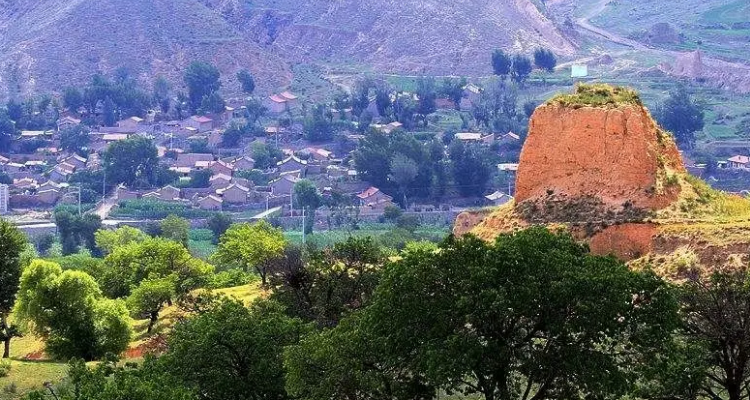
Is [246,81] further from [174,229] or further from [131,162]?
[174,229]

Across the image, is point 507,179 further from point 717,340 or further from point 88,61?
point 717,340

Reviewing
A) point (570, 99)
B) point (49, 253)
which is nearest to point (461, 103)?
point (49, 253)

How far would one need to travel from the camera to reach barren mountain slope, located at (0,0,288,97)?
388ft

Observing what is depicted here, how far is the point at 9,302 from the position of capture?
3519cm

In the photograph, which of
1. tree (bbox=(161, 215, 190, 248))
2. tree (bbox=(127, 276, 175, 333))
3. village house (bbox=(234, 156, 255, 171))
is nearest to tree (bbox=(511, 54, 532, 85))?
village house (bbox=(234, 156, 255, 171))

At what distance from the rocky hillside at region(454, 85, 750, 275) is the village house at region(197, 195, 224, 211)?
48842 mm

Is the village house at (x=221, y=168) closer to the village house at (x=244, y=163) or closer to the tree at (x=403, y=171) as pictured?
the village house at (x=244, y=163)

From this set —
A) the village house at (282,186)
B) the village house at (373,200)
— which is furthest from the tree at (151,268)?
the village house at (282,186)

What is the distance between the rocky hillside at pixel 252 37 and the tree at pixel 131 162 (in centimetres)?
2886

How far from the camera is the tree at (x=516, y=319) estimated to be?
18938 millimetres

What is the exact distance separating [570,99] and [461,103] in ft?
248

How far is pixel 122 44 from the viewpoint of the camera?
122 meters

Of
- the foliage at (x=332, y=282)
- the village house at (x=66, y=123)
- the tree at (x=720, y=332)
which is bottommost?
the village house at (x=66, y=123)

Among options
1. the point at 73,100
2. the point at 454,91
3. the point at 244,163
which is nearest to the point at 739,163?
the point at 454,91
